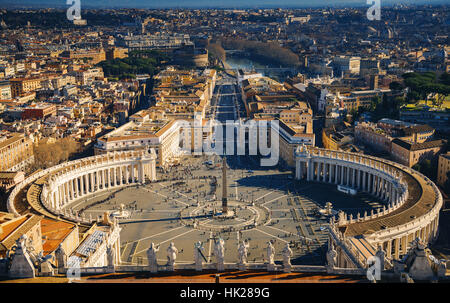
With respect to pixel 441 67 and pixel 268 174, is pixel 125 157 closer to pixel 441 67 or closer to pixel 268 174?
pixel 268 174

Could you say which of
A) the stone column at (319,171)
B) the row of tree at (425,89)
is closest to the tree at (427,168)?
the stone column at (319,171)

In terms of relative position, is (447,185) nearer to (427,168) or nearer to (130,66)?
(427,168)

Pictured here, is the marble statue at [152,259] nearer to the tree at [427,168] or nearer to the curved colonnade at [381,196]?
the curved colonnade at [381,196]

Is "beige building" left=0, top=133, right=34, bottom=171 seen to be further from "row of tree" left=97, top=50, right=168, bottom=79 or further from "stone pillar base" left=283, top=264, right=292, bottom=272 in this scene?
"row of tree" left=97, top=50, right=168, bottom=79

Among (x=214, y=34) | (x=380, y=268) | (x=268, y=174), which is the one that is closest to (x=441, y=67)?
(x=268, y=174)

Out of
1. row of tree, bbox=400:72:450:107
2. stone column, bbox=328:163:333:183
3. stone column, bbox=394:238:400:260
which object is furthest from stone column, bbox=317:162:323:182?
row of tree, bbox=400:72:450:107

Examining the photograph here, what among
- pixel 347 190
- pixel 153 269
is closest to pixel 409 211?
pixel 347 190
